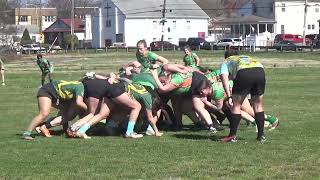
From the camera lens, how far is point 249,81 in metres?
11.6

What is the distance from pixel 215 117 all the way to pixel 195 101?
165 centimetres

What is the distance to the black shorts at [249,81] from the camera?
11.6 meters

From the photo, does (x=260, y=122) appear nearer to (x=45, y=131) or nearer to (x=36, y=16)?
(x=45, y=131)

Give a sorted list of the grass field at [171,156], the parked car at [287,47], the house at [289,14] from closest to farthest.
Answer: the grass field at [171,156], the parked car at [287,47], the house at [289,14]

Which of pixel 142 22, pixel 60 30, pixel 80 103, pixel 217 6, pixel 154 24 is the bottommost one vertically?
pixel 80 103

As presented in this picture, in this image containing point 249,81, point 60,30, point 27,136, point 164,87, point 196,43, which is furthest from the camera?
point 60,30

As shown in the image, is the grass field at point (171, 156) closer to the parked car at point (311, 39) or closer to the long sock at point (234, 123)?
the long sock at point (234, 123)

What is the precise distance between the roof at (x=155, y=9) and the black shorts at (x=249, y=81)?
105 meters


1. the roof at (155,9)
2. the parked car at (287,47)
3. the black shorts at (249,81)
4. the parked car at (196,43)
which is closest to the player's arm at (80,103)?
the black shorts at (249,81)

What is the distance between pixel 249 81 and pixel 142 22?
10672 cm

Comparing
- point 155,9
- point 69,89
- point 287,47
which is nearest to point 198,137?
point 69,89

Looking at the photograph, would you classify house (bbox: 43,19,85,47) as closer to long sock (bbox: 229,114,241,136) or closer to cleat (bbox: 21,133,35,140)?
cleat (bbox: 21,133,35,140)

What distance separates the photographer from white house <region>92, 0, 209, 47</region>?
11669cm

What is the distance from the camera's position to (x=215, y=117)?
14977 millimetres
